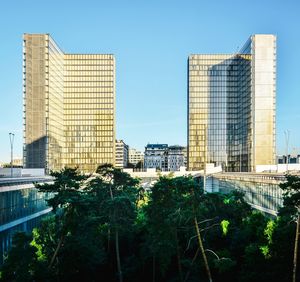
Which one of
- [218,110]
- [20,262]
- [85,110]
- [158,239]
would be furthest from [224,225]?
[218,110]

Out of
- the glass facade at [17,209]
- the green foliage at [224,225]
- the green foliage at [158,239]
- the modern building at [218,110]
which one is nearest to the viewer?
the green foliage at [158,239]

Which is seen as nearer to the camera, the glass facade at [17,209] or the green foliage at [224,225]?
the green foliage at [224,225]

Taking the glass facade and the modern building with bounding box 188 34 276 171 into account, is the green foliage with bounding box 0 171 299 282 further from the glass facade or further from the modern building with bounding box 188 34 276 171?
the modern building with bounding box 188 34 276 171

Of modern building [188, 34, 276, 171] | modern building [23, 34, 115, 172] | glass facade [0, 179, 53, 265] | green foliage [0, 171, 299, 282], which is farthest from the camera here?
modern building [23, 34, 115, 172]

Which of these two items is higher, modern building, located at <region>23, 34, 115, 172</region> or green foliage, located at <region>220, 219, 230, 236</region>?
modern building, located at <region>23, 34, 115, 172</region>

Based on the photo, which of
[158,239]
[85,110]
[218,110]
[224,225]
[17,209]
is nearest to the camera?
[158,239]

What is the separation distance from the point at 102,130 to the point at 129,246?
141098mm

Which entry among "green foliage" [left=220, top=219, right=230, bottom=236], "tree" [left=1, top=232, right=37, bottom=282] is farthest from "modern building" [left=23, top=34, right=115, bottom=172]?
"tree" [left=1, top=232, right=37, bottom=282]

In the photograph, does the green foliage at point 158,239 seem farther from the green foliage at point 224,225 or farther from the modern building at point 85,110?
the modern building at point 85,110

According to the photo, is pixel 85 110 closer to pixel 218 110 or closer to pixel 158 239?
pixel 218 110

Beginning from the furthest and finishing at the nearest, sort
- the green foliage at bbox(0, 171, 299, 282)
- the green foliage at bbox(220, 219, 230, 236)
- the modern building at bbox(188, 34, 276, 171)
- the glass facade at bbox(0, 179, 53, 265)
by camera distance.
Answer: the modern building at bbox(188, 34, 276, 171) < the glass facade at bbox(0, 179, 53, 265) < the green foliage at bbox(220, 219, 230, 236) < the green foliage at bbox(0, 171, 299, 282)

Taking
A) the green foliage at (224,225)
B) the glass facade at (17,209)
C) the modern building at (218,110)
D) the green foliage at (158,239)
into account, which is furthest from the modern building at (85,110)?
the green foliage at (158,239)

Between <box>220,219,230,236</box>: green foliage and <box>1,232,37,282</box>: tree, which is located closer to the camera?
<box>1,232,37,282</box>: tree

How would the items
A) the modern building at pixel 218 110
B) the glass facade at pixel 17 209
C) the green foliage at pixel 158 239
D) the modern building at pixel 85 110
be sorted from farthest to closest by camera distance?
the modern building at pixel 85 110, the modern building at pixel 218 110, the glass facade at pixel 17 209, the green foliage at pixel 158 239
